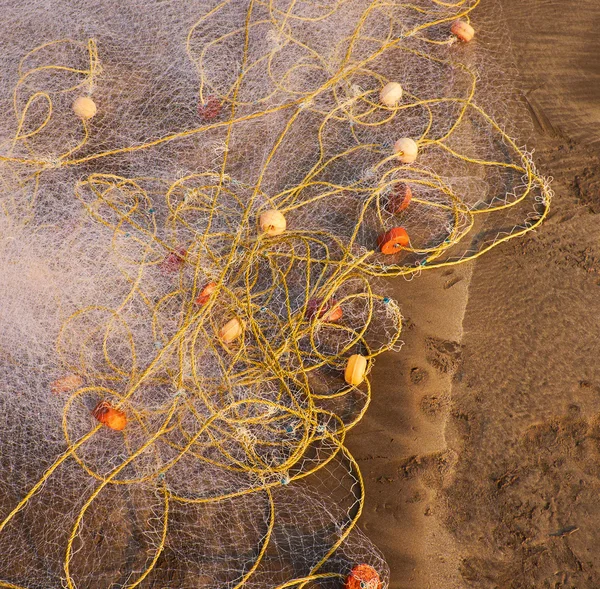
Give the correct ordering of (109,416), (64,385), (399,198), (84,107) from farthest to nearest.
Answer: (84,107), (399,198), (64,385), (109,416)

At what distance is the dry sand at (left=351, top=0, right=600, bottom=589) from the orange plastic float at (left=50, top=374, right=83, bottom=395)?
1.56 meters

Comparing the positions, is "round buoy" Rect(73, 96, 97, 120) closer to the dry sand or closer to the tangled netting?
the tangled netting

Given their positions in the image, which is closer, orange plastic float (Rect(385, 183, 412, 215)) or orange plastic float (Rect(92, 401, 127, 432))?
orange plastic float (Rect(92, 401, 127, 432))

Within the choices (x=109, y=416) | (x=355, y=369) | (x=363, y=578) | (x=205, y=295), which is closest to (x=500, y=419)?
(x=355, y=369)

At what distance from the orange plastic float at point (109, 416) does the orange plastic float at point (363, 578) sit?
4.54 feet

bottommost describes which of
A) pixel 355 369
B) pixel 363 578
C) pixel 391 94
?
pixel 363 578

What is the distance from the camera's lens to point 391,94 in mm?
3650

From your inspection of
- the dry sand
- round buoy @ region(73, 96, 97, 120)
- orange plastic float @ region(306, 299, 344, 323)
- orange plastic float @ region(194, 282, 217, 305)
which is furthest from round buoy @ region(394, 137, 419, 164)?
round buoy @ region(73, 96, 97, 120)

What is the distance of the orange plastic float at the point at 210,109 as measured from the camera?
373 centimetres

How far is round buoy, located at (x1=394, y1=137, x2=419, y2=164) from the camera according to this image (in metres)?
3.45

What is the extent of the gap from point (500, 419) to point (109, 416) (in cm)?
213

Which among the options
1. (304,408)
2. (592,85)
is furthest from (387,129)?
(304,408)

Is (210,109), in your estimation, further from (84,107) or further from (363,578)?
(363,578)

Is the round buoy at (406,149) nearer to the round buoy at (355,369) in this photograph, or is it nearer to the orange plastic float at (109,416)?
the round buoy at (355,369)
